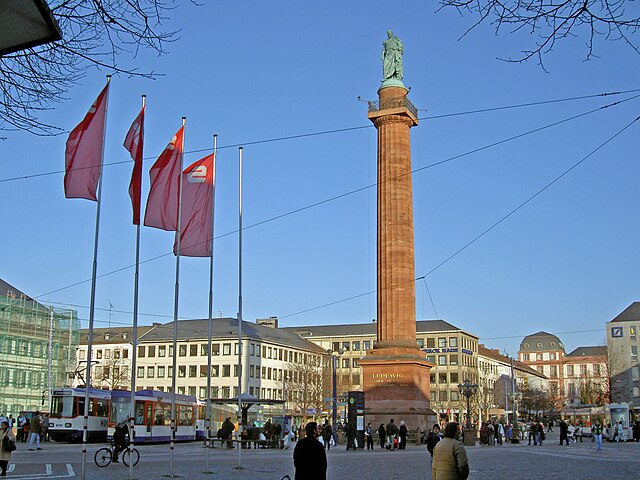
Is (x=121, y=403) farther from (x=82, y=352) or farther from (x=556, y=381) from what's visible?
(x=556, y=381)

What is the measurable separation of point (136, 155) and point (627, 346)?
117 meters

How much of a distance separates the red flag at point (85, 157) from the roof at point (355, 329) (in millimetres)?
111932

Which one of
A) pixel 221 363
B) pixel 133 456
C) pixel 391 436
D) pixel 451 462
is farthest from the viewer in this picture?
pixel 221 363

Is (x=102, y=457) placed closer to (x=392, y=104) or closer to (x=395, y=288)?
(x=395, y=288)

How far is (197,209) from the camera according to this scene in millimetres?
25094

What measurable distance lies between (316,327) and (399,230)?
309 ft

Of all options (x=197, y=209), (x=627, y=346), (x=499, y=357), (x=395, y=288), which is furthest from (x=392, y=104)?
(x=499, y=357)

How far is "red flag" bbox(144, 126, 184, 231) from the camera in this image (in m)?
23.4

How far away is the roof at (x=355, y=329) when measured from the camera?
131250mm

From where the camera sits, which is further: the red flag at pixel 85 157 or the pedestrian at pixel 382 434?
the pedestrian at pixel 382 434

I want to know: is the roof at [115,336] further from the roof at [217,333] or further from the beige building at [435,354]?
the beige building at [435,354]

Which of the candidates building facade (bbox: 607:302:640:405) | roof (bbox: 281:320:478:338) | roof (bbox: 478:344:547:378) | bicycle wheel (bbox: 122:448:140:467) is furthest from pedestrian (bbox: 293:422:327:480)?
roof (bbox: 478:344:547:378)

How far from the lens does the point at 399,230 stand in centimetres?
5000

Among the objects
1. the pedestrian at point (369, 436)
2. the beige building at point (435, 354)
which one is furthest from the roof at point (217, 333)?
the pedestrian at point (369, 436)
